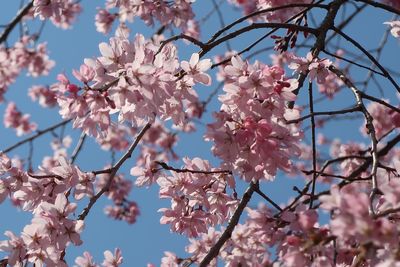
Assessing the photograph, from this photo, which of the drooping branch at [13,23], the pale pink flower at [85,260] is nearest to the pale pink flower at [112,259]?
the pale pink flower at [85,260]

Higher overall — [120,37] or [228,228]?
[120,37]

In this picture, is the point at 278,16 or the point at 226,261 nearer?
the point at 226,261

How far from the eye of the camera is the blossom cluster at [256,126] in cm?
197

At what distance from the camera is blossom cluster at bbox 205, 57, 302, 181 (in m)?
1.97

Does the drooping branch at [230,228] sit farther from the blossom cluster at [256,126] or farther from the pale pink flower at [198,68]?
the pale pink flower at [198,68]

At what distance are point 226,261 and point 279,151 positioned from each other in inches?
29.9

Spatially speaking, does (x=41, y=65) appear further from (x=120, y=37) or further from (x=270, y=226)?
(x=270, y=226)

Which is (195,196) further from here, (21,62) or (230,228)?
(21,62)

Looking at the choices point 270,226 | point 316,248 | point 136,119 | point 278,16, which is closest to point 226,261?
point 270,226

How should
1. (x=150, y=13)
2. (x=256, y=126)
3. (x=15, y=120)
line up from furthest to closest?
1. (x=15, y=120)
2. (x=150, y=13)
3. (x=256, y=126)

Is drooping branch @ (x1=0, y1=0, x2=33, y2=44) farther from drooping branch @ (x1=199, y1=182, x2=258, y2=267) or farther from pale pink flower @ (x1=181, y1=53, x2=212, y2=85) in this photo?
drooping branch @ (x1=199, y1=182, x2=258, y2=267)

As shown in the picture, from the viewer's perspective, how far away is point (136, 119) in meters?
2.25

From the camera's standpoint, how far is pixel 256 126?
1963 millimetres

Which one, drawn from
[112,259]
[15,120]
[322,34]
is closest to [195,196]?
[112,259]
